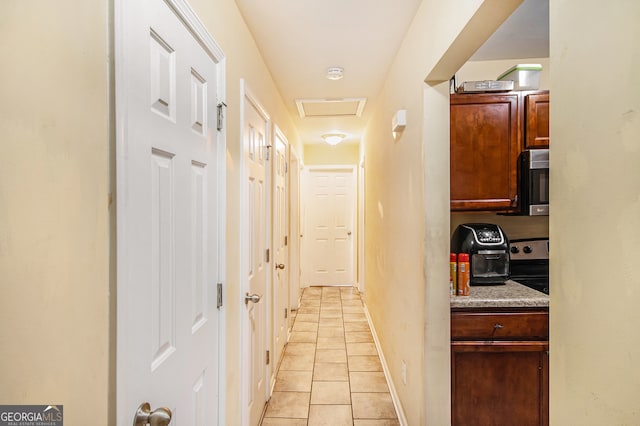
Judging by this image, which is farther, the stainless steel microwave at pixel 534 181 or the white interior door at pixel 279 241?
the white interior door at pixel 279 241

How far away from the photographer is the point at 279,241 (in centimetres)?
300

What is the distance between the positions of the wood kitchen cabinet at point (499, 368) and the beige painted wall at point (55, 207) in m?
1.70

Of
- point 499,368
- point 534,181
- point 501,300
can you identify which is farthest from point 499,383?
point 534,181

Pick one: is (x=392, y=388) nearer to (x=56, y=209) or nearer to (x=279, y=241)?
(x=279, y=241)

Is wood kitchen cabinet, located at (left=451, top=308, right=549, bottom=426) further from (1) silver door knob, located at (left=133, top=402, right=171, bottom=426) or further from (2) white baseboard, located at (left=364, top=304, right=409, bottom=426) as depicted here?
(1) silver door knob, located at (left=133, top=402, right=171, bottom=426)

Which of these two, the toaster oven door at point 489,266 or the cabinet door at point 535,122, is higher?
the cabinet door at point 535,122

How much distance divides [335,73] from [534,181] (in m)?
1.63

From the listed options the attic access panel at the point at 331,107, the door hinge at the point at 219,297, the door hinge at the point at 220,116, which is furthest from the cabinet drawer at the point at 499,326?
the attic access panel at the point at 331,107

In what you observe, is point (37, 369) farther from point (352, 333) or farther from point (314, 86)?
point (352, 333)

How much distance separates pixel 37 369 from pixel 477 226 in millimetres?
2141

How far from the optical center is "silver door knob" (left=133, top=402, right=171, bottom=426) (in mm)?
748

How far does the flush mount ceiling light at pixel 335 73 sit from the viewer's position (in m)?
2.46

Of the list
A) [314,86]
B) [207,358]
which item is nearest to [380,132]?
[314,86]

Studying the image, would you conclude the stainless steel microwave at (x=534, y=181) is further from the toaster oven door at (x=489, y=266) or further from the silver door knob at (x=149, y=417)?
the silver door knob at (x=149, y=417)
